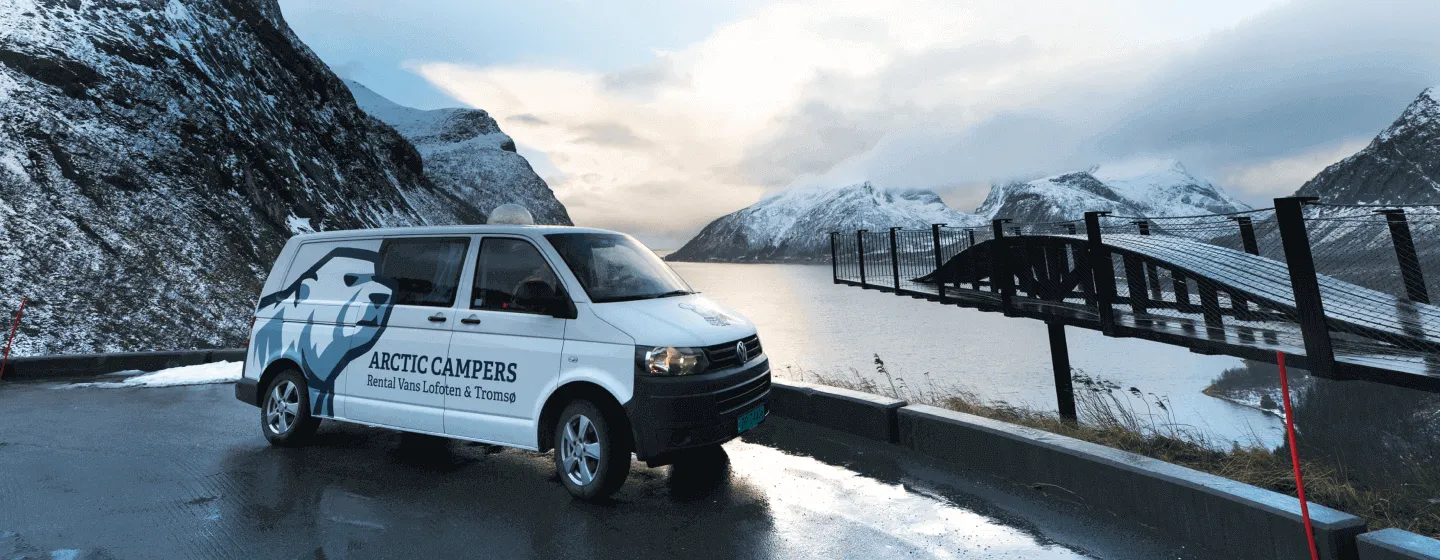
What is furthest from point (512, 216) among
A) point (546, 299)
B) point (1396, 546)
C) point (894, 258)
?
point (894, 258)

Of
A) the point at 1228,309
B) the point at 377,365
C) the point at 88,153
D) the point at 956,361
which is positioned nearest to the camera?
the point at 377,365

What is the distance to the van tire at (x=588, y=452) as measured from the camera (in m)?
4.90

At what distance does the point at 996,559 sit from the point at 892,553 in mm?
551

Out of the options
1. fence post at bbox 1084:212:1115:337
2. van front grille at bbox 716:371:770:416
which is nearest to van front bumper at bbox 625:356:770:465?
van front grille at bbox 716:371:770:416

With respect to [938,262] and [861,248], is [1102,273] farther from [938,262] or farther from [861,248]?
[861,248]

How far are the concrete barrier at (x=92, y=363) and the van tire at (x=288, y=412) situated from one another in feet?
24.9

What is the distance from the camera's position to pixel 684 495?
523 cm

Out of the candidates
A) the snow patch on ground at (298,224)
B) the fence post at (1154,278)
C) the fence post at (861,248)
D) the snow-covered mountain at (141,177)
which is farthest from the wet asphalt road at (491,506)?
the snow patch on ground at (298,224)

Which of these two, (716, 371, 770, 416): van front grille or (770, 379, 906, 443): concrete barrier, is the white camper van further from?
(770, 379, 906, 443): concrete barrier

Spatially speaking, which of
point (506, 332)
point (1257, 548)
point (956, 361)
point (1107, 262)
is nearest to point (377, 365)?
point (506, 332)

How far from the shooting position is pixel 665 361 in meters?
4.85

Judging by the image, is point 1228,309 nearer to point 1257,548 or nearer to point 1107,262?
point 1107,262

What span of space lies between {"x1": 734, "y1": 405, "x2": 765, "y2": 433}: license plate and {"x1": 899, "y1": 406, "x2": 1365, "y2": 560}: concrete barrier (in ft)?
5.23

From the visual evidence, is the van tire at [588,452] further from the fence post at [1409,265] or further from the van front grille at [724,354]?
the fence post at [1409,265]
